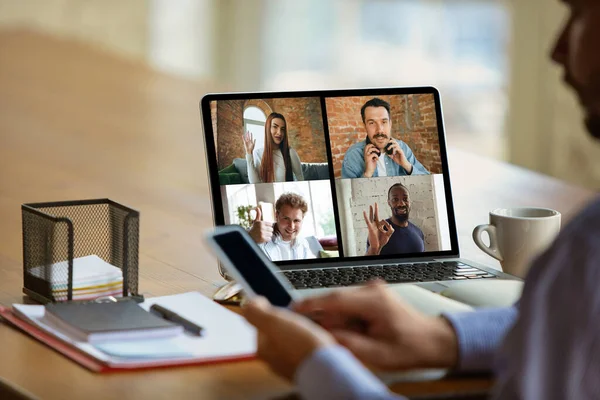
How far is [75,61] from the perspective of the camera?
→ 349 centimetres

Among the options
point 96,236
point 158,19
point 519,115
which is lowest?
point 96,236

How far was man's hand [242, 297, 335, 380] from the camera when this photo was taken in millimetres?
784

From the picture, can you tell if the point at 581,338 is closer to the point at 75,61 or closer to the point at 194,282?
the point at 194,282

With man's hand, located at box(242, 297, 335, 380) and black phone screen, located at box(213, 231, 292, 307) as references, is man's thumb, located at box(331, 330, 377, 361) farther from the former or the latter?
black phone screen, located at box(213, 231, 292, 307)

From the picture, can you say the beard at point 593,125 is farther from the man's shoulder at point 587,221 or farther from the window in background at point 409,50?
the window in background at point 409,50

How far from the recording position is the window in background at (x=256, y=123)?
1225mm

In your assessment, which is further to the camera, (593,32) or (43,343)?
(43,343)

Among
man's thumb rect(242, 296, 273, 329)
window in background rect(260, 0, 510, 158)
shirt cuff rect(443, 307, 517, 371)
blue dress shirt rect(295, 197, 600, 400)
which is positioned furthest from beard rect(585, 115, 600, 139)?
window in background rect(260, 0, 510, 158)

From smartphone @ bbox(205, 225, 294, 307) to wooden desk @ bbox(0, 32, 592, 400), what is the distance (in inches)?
2.9

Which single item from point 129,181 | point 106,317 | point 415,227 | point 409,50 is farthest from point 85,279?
point 409,50

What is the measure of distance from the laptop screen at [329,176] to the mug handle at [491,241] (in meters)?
0.03

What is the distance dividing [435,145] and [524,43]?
2.70 m

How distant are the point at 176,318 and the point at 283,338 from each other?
0.26m

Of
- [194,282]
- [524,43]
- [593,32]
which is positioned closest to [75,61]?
[524,43]
